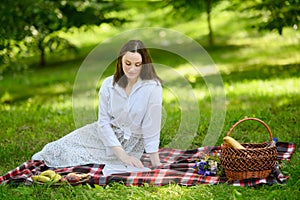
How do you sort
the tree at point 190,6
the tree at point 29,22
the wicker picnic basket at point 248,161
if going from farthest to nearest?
the tree at point 190,6 < the tree at point 29,22 < the wicker picnic basket at point 248,161

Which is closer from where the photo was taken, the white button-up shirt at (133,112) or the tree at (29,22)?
the white button-up shirt at (133,112)

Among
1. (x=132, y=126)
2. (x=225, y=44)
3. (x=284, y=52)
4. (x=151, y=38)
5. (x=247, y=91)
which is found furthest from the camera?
(x=151, y=38)

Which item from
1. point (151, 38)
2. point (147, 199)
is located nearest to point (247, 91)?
point (147, 199)

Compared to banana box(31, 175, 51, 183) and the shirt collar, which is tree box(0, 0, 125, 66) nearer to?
Answer: the shirt collar

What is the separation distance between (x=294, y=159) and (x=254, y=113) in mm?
1459

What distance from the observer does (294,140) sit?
5.04 m

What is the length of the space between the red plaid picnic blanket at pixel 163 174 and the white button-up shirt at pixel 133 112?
26 cm

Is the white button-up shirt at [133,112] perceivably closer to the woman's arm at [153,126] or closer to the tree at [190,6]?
the woman's arm at [153,126]

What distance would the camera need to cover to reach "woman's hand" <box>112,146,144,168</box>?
14.5 feet

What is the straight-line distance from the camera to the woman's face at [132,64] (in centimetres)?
439

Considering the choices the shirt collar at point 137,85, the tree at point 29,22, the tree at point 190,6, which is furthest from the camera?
the tree at point 190,6

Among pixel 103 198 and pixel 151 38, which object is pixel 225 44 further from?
pixel 103 198

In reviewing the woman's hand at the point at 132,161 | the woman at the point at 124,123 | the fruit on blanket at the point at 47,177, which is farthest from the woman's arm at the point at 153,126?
the fruit on blanket at the point at 47,177

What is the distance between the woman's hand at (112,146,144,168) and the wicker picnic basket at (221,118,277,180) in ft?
2.41
